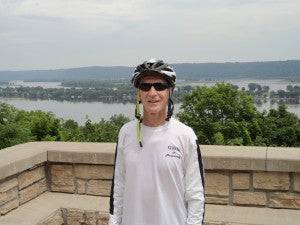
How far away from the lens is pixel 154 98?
7.40 ft

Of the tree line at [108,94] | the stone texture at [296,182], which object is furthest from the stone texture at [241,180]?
the tree line at [108,94]

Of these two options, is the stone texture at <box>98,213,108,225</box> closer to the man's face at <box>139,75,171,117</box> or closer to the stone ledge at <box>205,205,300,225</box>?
the stone ledge at <box>205,205,300,225</box>

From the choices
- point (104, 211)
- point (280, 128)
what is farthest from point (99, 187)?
point (280, 128)

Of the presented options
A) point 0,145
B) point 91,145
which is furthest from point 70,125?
point 91,145

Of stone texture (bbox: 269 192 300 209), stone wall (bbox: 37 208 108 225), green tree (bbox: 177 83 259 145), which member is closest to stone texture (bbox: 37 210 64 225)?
stone wall (bbox: 37 208 108 225)

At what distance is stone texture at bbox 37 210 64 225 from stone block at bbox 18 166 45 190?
40cm

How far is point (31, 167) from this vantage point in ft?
13.9

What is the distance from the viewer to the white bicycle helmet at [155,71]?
2.24m

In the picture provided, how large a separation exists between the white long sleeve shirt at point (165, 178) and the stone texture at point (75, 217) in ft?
6.80

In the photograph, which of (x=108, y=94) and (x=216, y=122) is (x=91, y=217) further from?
(x=108, y=94)

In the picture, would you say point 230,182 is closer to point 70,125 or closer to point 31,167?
point 31,167

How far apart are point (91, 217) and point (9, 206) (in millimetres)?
791

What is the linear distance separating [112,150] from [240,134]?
110 feet

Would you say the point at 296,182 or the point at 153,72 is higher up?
the point at 153,72
